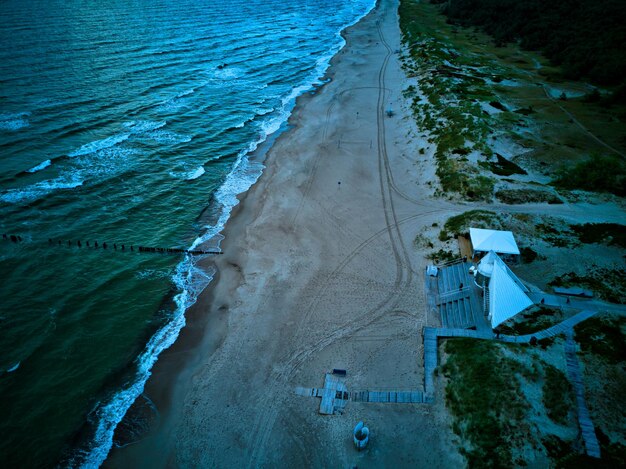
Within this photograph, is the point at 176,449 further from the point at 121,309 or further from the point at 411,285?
the point at 411,285

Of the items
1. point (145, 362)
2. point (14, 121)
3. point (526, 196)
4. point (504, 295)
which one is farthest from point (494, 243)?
point (14, 121)

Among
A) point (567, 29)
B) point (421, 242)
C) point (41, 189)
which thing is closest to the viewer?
point (421, 242)

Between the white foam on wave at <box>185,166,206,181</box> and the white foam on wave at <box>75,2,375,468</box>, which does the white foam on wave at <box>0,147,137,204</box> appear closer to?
the white foam on wave at <box>185,166,206,181</box>

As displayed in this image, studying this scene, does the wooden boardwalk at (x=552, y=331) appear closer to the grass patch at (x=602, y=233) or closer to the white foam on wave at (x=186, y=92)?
the grass patch at (x=602, y=233)

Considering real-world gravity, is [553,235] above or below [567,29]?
below

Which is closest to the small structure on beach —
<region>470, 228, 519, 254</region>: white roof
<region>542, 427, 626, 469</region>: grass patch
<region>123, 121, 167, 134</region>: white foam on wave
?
<region>470, 228, 519, 254</region>: white roof

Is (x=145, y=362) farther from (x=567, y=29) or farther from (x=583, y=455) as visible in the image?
(x=567, y=29)

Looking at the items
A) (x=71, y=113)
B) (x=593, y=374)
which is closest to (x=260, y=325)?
(x=593, y=374)

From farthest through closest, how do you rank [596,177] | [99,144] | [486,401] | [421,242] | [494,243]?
[99,144], [596,177], [421,242], [494,243], [486,401]
